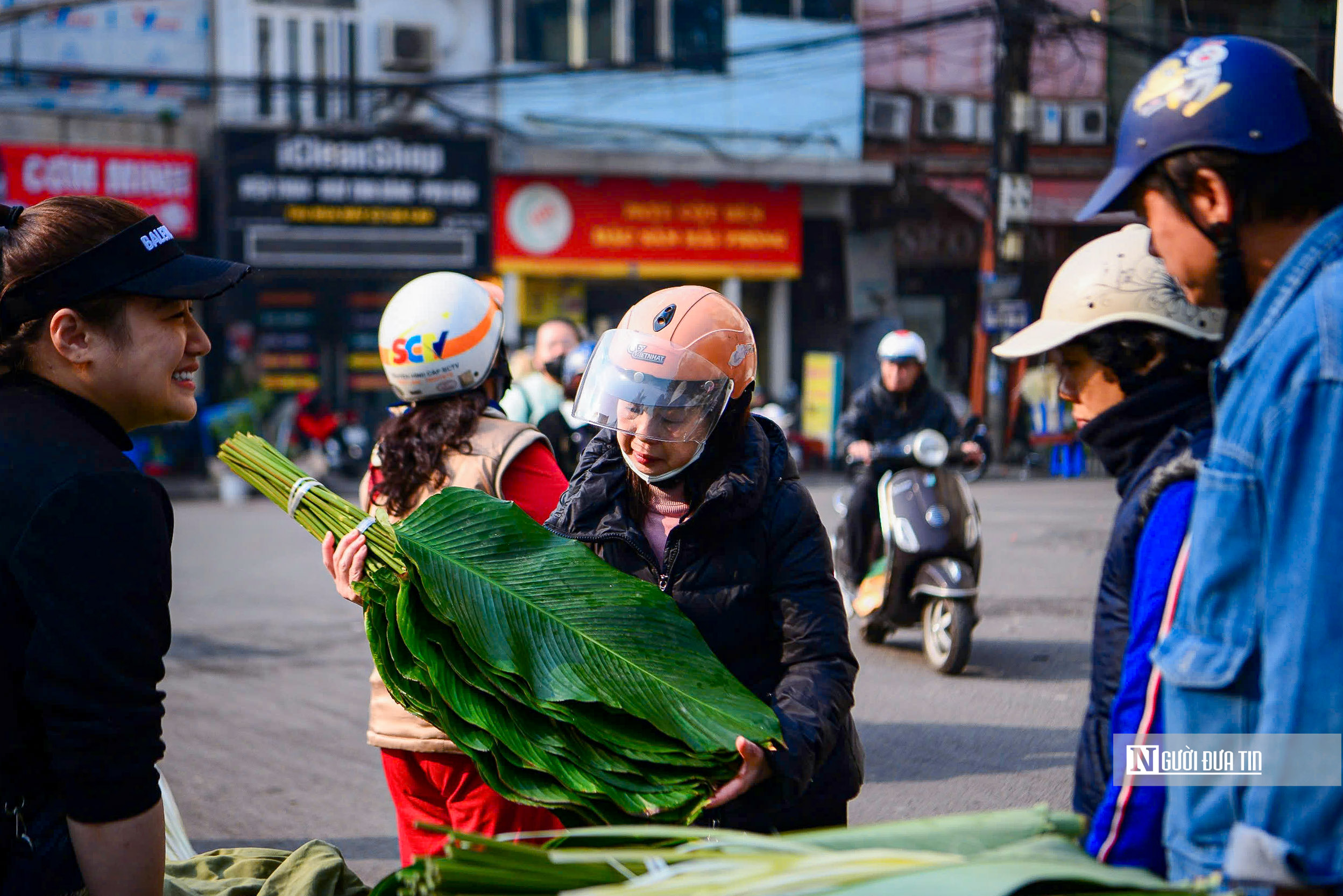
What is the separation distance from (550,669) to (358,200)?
18529mm

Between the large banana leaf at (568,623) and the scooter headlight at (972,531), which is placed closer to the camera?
the large banana leaf at (568,623)

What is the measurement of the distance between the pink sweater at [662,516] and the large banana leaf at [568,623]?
25 centimetres

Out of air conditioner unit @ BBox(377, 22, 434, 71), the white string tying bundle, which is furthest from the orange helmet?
air conditioner unit @ BBox(377, 22, 434, 71)

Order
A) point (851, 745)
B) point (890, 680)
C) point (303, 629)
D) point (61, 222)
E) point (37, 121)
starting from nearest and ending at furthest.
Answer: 1. point (61, 222)
2. point (851, 745)
3. point (890, 680)
4. point (303, 629)
5. point (37, 121)

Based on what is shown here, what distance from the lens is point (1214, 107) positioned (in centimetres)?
166

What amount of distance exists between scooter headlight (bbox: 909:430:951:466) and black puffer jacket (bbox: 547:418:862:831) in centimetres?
506

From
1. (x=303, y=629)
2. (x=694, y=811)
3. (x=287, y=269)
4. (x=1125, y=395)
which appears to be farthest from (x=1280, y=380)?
(x=287, y=269)

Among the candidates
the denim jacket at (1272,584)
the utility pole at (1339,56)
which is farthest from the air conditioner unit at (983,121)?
the denim jacket at (1272,584)

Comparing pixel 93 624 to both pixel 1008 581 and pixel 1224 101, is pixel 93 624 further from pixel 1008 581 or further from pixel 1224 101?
pixel 1008 581

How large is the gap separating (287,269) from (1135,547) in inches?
746

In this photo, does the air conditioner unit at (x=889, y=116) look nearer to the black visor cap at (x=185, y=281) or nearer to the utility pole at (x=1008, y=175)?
the utility pole at (x=1008, y=175)

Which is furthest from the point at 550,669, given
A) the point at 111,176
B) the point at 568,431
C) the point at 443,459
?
the point at 111,176

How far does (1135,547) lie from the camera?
1.80m

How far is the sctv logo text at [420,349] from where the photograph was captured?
3223mm
